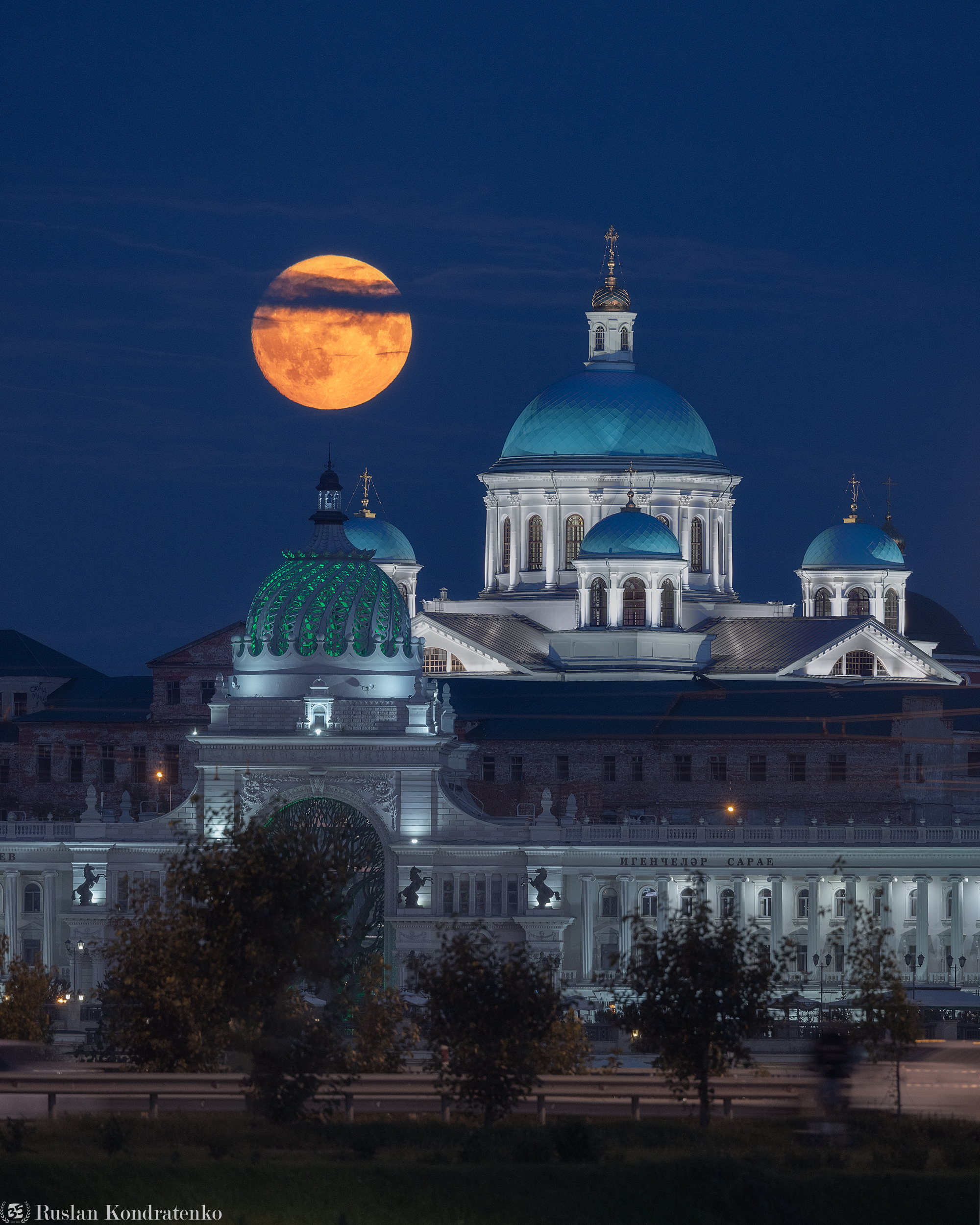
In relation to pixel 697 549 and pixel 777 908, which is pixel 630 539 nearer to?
pixel 697 549

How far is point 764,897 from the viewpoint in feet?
371

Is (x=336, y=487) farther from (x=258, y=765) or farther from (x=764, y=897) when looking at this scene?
(x=764, y=897)

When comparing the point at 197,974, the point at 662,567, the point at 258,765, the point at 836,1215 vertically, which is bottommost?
the point at 836,1215

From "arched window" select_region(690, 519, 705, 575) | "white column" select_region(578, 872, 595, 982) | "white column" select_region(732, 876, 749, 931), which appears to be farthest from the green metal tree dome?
"arched window" select_region(690, 519, 705, 575)

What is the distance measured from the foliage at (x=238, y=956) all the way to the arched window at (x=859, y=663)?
60237 mm

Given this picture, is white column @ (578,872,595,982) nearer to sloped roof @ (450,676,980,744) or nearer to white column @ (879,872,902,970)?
sloped roof @ (450,676,980,744)

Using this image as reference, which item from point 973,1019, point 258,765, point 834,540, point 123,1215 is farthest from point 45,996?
point 834,540

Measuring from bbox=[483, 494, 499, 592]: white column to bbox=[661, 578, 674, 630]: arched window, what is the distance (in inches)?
468

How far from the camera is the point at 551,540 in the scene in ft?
460

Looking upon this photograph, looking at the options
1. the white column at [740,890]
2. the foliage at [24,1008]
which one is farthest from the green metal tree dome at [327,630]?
the foliage at [24,1008]

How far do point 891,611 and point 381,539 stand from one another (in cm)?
2448

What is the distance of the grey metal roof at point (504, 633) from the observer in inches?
5256

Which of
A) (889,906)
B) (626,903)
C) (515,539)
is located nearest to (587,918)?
(626,903)

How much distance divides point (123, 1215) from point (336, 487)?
62.6 m
